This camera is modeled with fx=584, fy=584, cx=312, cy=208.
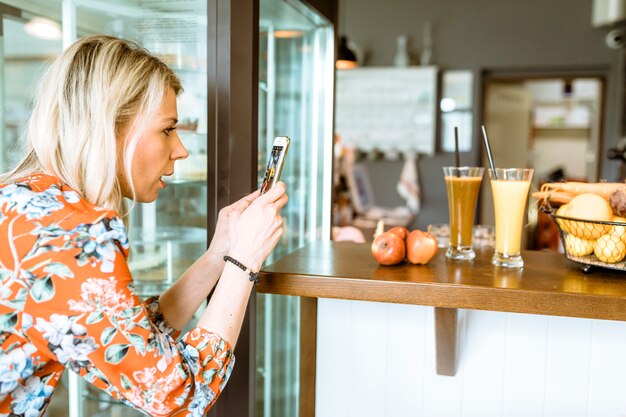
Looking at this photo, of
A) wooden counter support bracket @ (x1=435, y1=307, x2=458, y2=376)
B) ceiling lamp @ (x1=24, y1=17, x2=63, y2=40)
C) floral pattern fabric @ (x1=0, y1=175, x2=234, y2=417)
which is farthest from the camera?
ceiling lamp @ (x1=24, y1=17, x2=63, y2=40)

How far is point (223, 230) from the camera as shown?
1.23m

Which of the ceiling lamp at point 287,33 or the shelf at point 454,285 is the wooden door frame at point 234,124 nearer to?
the shelf at point 454,285

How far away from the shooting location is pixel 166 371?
90 centimetres

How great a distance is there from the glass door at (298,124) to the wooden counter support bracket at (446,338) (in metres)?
0.69

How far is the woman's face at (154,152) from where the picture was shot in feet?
3.49

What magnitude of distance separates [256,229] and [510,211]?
579 millimetres

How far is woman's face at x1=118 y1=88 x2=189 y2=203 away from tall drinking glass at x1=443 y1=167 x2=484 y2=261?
62cm

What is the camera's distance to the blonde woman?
2.83 ft

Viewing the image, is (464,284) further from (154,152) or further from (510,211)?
(154,152)

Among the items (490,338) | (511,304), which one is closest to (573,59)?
(490,338)

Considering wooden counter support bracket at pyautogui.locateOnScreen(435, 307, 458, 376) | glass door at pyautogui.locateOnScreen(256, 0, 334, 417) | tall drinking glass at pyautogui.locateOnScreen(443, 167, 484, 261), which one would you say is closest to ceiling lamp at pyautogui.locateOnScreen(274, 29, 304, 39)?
glass door at pyautogui.locateOnScreen(256, 0, 334, 417)

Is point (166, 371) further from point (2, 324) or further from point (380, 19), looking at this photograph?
point (380, 19)

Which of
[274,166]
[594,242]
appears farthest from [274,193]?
[594,242]

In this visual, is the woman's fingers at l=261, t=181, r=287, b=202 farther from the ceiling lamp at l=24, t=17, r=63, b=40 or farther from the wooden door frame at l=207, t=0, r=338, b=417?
the ceiling lamp at l=24, t=17, r=63, b=40
